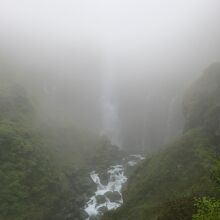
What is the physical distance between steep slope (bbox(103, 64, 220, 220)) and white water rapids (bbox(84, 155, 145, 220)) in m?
3.63

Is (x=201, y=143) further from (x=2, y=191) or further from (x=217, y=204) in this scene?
(x=217, y=204)

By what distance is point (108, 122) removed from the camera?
13112 centimetres

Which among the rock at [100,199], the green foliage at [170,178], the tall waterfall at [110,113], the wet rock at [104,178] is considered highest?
the tall waterfall at [110,113]

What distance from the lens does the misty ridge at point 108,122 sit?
231 feet

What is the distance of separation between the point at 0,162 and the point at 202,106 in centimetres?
4568

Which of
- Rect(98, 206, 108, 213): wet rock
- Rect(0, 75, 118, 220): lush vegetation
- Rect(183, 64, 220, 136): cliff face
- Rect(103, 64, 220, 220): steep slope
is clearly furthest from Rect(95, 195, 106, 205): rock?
Rect(183, 64, 220, 136): cliff face

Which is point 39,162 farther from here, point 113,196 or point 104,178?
point 113,196

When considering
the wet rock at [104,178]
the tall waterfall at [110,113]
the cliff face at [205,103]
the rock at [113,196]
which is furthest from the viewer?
the tall waterfall at [110,113]

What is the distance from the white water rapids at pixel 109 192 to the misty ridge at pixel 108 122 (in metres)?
0.23

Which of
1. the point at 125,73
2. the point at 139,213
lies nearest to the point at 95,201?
the point at 139,213

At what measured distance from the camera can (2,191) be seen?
229 ft

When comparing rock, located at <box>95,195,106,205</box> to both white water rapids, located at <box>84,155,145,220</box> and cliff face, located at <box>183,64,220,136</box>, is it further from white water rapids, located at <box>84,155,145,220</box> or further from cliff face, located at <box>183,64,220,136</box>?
cliff face, located at <box>183,64,220,136</box>

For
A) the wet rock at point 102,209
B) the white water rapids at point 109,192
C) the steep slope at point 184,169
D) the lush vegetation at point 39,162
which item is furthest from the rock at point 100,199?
the steep slope at point 184,169

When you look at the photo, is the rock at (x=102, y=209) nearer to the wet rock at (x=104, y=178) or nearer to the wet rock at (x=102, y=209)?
the wet rock at (x=102, y=209)
